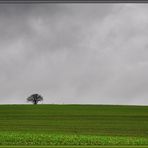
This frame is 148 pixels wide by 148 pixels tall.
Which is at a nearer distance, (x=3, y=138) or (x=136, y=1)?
(x=136, y=1)

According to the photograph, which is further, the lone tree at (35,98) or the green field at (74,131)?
the lone tree at (35,98)

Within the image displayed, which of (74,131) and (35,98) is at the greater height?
(35,98)

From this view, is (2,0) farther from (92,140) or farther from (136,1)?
(92,140)

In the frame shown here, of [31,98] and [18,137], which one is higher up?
[31,98]

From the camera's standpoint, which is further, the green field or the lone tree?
the lone tree

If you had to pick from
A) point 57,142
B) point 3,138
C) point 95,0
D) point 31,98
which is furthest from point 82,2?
point 31,98

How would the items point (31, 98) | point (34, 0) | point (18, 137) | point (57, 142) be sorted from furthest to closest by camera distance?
point (31, 98), point (18, 137), point (57, 142), point (34, 0)

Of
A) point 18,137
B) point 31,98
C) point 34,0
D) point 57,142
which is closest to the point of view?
point 34,0

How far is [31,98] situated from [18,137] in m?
63.2

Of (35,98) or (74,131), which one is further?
(35,98)

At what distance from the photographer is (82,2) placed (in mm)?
5812

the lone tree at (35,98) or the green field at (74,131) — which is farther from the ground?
the lone tree at (35,98)

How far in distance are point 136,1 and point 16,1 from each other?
1.77 metres

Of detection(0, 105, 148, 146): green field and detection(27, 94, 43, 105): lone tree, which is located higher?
detection(27, 94, 43, 105): lone tree
